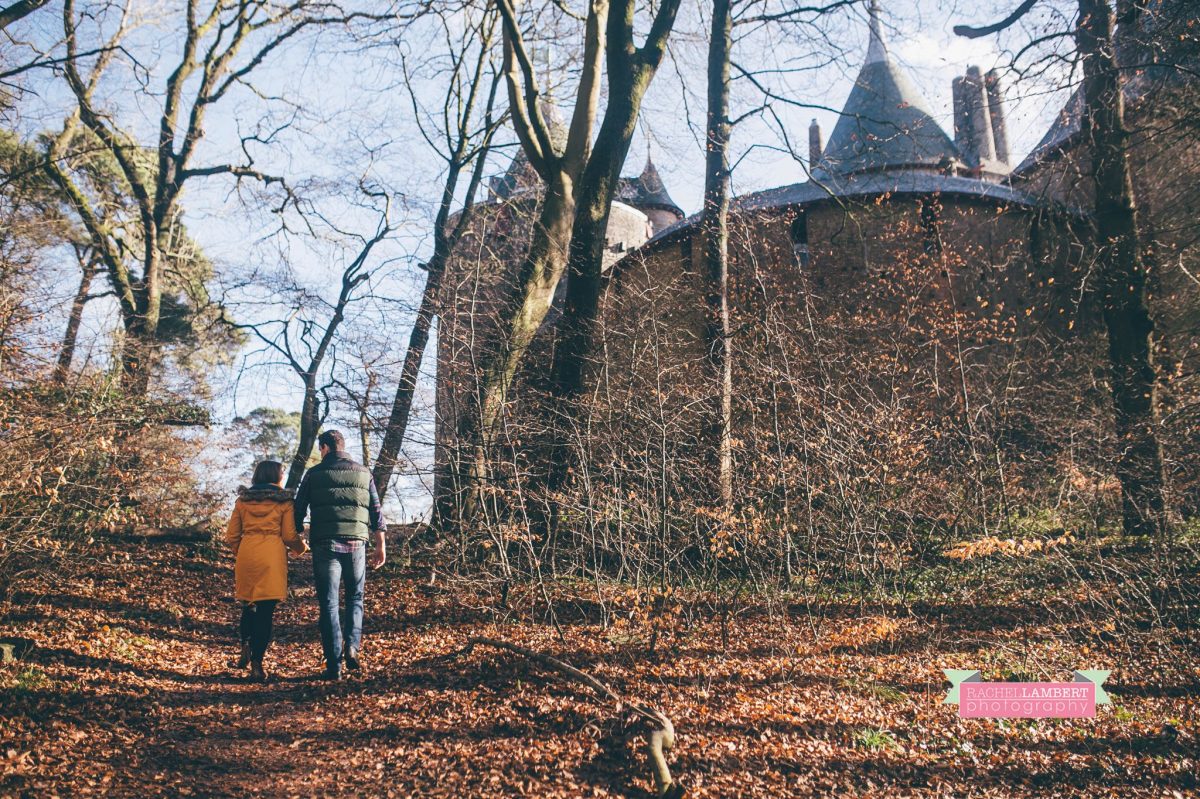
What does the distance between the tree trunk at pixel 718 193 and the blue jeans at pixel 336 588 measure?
4720mm

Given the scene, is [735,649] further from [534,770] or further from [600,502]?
[534,770]

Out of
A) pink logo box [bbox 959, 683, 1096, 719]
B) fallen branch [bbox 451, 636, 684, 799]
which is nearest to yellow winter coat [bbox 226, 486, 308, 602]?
fallen branch [bbox 451, 636, 684, 799]

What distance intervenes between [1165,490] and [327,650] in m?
9.23

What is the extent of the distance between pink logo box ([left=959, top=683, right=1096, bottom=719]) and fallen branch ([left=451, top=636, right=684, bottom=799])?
2681 mm

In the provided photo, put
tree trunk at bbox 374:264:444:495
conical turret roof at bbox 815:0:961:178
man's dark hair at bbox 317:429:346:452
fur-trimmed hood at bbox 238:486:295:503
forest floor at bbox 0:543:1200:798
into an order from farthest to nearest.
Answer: conical turret roof at bbox 815:0:961:178
tree trunk at bbox 374:264:444:495
man's dark hair at bbox 317:429:346:452
fur-trimmed hood at bbox 238:486:295:503
forest floor at bbox 0:543:1200:798

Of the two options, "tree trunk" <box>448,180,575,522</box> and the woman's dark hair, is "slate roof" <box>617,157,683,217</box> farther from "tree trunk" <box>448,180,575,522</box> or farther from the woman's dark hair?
the woman's dark hair

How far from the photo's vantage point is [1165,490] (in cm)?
865

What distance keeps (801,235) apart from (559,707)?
15.8m

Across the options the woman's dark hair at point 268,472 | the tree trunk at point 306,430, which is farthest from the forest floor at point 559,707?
the tree trunk at point 306,430

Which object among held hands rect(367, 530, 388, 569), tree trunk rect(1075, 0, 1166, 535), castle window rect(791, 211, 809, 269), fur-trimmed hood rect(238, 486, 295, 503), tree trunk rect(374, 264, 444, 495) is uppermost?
castle window rect(791, 211, 809, 269)

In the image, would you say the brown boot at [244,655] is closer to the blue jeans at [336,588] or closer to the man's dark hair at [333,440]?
the blue jeans at [336,588]

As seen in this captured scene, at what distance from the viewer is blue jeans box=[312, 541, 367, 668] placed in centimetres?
536

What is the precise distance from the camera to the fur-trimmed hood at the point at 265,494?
5.63m

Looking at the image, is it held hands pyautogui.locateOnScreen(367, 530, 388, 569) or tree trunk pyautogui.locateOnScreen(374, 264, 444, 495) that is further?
tree trunk pyautogui.locateOnScreen(374, 264, 444, 495)
